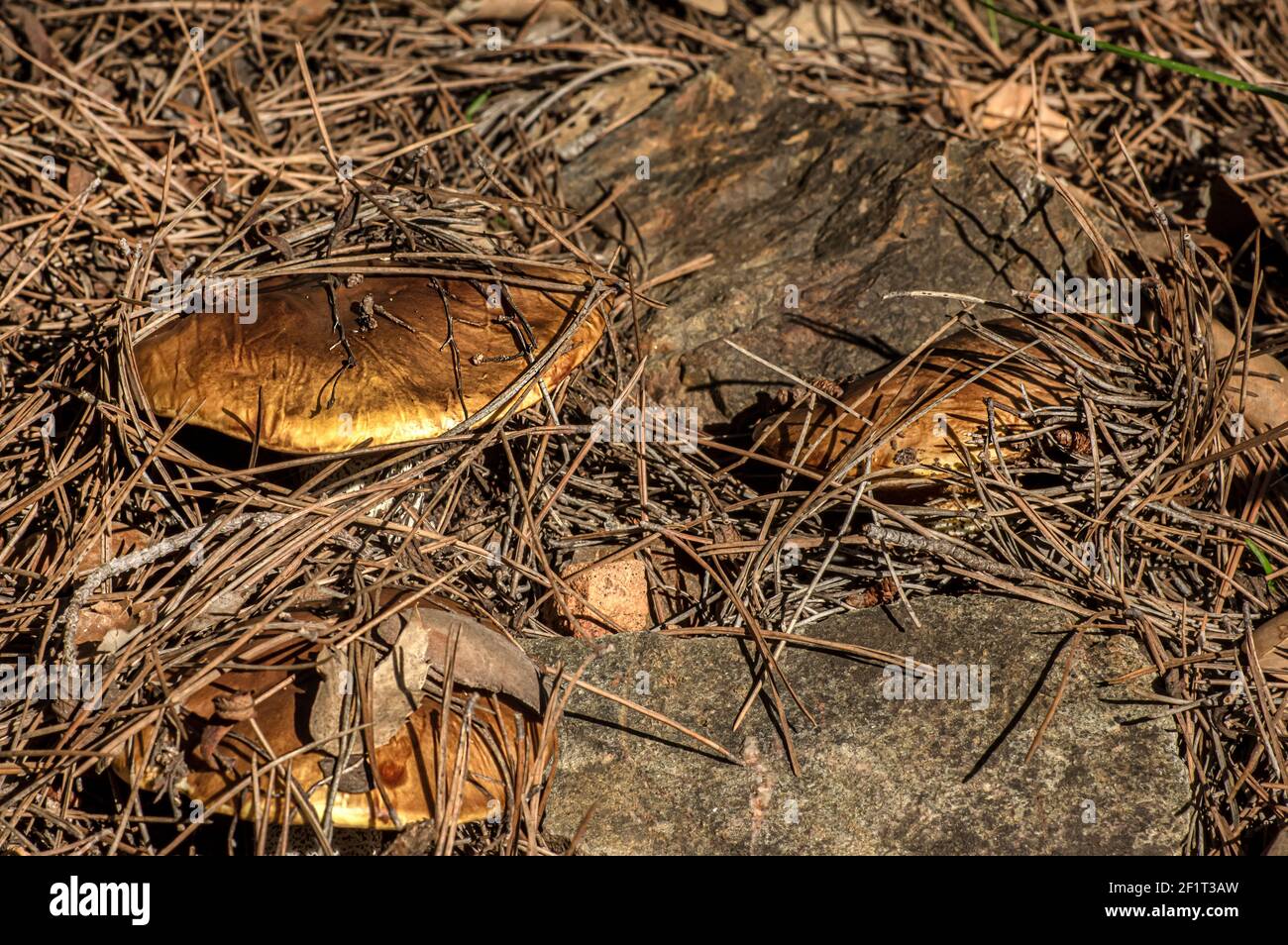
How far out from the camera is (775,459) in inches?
91.2

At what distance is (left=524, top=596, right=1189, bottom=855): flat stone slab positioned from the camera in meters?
1.87

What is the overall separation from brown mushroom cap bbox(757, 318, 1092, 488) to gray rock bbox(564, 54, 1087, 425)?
36 centimetres

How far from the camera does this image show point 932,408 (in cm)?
218

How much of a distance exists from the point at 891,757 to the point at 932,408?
0.79 meters

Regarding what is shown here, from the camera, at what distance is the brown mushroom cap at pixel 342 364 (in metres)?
1.96

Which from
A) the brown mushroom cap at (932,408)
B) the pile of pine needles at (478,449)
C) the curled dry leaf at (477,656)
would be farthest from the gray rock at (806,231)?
the curled dry leaf at (477,656)

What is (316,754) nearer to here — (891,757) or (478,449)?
(478,449)

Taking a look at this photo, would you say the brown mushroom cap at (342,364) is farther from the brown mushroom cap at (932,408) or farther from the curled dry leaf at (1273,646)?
the curled dry leaf at (1273,646)

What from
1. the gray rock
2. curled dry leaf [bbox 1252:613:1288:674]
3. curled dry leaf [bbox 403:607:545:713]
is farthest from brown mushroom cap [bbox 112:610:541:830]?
curled dry leaf [bbox 1252:613:1288:674]

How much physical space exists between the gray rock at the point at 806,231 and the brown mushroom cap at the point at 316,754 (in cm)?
120

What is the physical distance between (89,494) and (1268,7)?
4461 millimetres

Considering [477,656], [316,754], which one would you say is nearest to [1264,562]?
[477,656]
